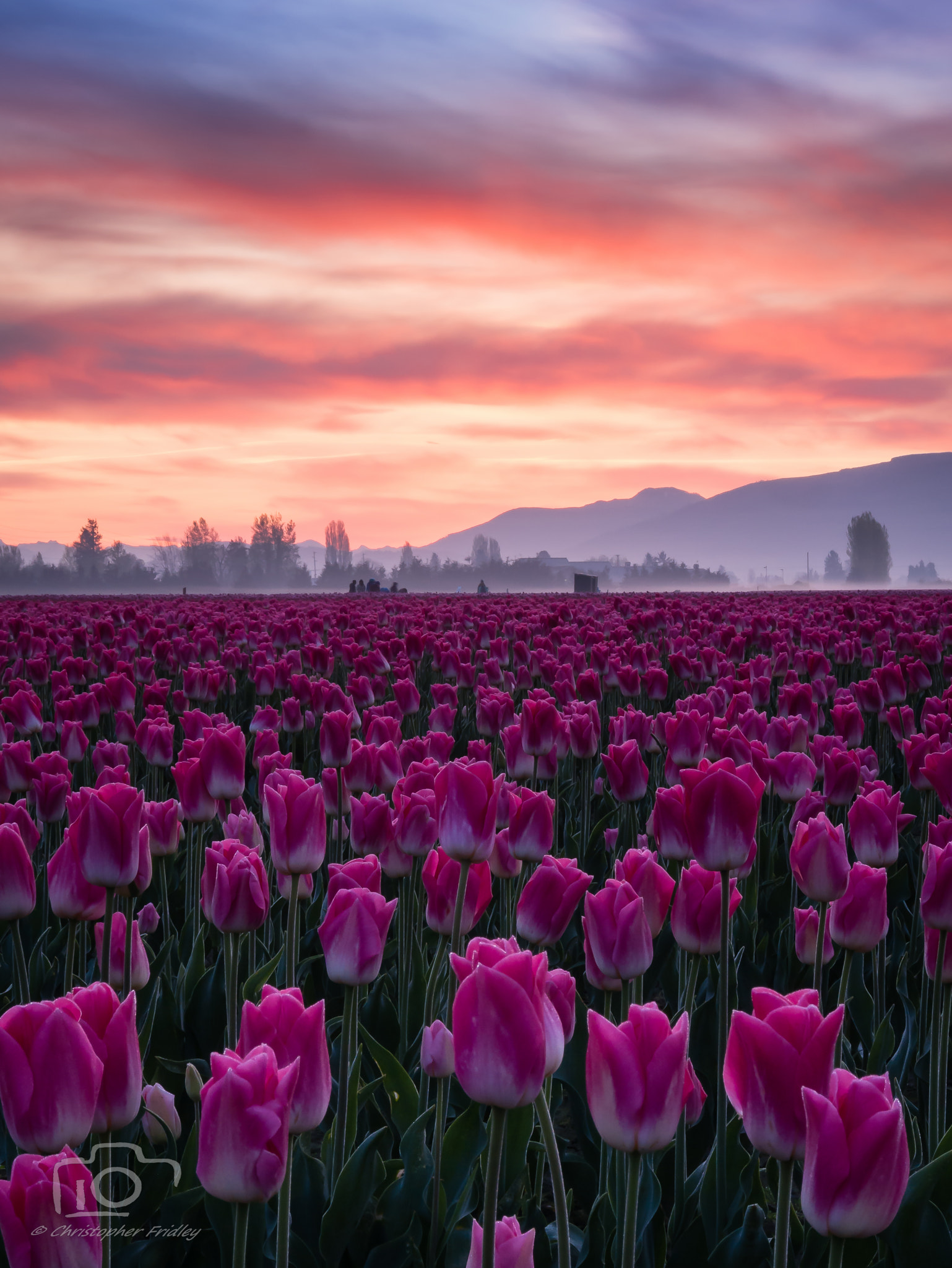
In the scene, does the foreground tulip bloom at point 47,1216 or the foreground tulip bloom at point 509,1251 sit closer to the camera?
the foreground tulip bloom at point 47,1216

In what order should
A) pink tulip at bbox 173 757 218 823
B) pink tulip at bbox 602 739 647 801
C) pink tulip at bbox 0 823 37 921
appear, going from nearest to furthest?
pink tulip at bbox 0 823 37 921 < pink tulip at bbox 173 757 218 823 < pink tulip at bbox 602 739 647 801

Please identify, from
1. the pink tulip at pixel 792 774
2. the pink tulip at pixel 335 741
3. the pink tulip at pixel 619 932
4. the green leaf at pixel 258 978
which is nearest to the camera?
the pink tulip at pixel 619 932

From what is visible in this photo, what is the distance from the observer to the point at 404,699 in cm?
609

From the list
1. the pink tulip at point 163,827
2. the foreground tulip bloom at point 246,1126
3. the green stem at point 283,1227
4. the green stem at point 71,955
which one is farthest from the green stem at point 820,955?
the pink tulip at point 163,827

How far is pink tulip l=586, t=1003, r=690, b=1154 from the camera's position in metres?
1.35

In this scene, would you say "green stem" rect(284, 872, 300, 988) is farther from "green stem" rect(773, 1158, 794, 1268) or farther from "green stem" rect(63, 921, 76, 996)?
"green stem" rect(773, 1158, 794, 1268)

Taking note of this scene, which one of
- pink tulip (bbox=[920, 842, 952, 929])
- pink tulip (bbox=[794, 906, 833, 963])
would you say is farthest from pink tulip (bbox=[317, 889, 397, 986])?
pink tulip (bbox=[794, 906, 833, 963])

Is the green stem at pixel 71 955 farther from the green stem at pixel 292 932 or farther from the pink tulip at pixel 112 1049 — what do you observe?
the pink tulip at pixel 112 1049

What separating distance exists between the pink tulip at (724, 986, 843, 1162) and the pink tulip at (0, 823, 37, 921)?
66.9 inches

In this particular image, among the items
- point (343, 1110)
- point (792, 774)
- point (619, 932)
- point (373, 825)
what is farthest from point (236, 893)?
point (792, 774)

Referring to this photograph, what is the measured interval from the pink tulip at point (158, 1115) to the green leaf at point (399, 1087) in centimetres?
49

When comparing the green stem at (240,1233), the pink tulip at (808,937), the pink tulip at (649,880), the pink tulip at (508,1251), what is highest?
the pink tulip at (649,880)

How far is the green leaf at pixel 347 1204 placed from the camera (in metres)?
1.96

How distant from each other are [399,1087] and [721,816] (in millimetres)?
1047
